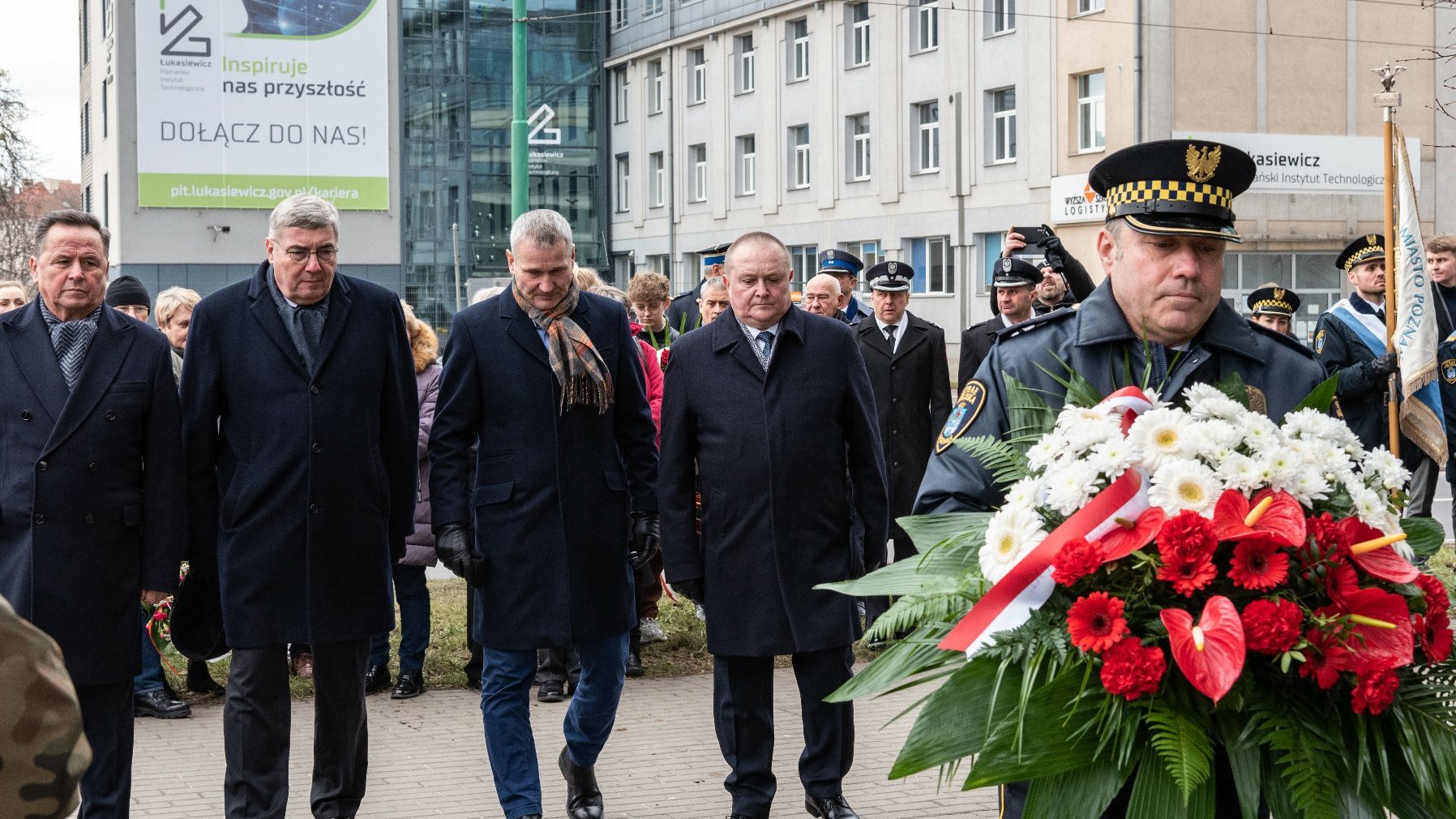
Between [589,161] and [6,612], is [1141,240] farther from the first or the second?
[589,161]

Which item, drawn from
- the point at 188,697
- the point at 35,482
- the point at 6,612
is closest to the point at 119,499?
the point at 35,482

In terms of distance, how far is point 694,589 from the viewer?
608 cm

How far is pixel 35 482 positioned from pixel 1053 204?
1276 inches

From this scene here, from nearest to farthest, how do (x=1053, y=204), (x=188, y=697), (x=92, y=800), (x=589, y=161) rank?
(x=92, y=800)
(x=188, y=697)
(x=1053, y=204)
(x=589, y=161)

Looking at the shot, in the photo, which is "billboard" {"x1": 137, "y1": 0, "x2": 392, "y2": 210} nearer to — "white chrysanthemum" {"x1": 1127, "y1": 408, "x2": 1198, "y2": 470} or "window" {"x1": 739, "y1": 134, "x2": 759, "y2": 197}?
"window" {"x1": 739, "y1": 134, "x2": 759, "y2": 197}

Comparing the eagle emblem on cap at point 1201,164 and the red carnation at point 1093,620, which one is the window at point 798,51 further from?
the red carnation at point 1093,620

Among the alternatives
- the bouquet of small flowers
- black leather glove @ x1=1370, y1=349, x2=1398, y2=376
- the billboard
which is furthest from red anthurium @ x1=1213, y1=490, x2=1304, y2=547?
the billboard

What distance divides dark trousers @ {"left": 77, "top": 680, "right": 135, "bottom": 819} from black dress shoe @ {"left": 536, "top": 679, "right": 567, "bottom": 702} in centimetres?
292

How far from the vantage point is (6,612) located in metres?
1.58

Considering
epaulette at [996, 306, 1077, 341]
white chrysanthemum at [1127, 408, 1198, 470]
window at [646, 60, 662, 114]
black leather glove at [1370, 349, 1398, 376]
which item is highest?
window at [646, 60, 662, 114]

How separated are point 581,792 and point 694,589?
2.79 feet

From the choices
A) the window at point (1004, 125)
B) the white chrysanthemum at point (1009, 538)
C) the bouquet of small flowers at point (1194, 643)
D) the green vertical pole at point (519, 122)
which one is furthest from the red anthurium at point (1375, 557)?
the window at point (1004, 125)

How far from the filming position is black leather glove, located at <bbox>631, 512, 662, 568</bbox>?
6.33 meters

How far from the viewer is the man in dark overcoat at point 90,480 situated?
5234 mm
